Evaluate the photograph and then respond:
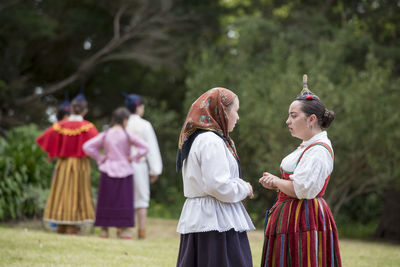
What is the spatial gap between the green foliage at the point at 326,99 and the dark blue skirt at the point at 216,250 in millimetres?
6376

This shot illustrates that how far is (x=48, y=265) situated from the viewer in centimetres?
515

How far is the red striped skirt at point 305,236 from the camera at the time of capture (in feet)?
11.6

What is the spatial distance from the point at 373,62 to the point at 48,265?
750 centimetres

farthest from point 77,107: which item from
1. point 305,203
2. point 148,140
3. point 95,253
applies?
point 305,203

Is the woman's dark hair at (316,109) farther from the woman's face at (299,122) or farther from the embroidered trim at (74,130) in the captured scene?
the embroidered trim at (74,130)

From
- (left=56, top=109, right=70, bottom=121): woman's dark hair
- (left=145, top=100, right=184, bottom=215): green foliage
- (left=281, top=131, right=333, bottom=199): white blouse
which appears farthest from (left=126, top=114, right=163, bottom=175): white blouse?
(left=145, top=100, right=184, bottom=215): green foliage

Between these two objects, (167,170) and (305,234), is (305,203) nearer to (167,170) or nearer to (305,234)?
(305,234)

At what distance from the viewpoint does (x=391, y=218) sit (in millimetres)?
11656

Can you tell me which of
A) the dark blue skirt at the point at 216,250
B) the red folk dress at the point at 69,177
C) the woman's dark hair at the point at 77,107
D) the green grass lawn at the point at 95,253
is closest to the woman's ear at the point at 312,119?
the dark blue skirt at the point at 216,250

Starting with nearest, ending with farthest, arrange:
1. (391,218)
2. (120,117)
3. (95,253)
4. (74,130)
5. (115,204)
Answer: (95,253) < (115,204) < (120,117) < (74,130) < (391,218)

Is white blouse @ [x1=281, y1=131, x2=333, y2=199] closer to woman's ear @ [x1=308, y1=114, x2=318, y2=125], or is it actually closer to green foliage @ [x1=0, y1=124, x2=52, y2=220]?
woman's ear @ [x1=308, y1=114, x2=318, y2=125]

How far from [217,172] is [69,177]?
5.28 metres

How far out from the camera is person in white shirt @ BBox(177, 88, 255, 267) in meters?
3.38

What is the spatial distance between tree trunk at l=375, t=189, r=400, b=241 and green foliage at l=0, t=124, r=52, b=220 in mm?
7251
